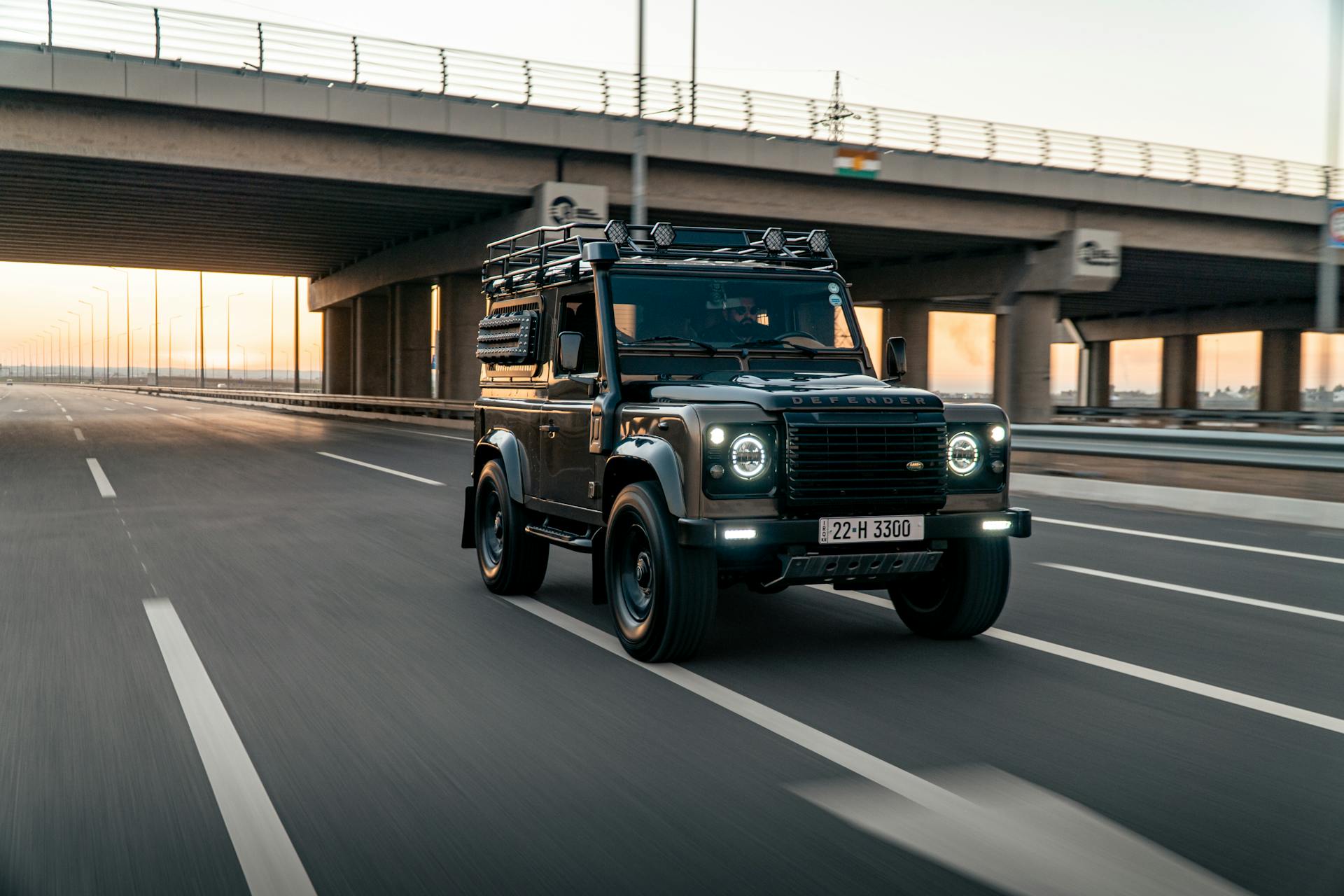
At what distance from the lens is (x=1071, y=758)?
4.61 meters

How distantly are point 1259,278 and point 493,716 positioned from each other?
5408 centimetres

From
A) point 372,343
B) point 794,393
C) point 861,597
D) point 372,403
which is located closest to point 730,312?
point 794,393

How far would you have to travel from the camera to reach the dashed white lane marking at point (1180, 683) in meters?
5.18

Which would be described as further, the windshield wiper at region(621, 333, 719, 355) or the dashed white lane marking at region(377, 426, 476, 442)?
the dashed white lane marking at region(377, 426, 476, 442)

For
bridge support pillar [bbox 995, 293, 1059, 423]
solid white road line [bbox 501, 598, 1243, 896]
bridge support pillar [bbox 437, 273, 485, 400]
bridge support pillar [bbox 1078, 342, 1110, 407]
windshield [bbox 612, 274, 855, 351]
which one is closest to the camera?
solid white road line [bbox 501, 598, 1243, 896]

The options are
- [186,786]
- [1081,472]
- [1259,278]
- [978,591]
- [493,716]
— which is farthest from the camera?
[1259,278]

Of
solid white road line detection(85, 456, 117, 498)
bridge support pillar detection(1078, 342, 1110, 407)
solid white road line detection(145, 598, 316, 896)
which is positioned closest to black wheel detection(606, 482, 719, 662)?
solid white road line detection(145, 598, 316, 896)

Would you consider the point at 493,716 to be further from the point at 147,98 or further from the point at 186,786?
the point at 147,98

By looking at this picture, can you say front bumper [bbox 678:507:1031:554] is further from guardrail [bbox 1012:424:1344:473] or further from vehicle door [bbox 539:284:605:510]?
guardrail [bbox 1012:424:1344:473]

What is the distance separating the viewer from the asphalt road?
3.62 meters

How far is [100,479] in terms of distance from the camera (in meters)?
17.0

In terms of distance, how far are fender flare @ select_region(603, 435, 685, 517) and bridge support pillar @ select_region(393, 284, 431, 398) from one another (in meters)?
43.9

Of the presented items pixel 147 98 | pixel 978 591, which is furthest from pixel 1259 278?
pixel 978 591

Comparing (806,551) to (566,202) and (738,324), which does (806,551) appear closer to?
(738,324)
